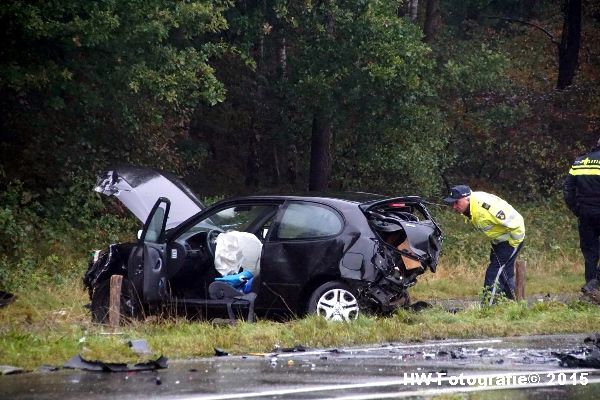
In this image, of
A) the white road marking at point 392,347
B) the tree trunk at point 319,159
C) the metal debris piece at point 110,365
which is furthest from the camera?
the tree trunk at point 319,159

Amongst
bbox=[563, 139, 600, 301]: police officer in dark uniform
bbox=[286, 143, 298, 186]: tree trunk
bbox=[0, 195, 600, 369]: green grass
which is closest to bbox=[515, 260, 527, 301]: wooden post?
bbox=[563, 139, 600, 301]: police officer in dark uniform

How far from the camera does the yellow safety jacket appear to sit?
44.9 feet

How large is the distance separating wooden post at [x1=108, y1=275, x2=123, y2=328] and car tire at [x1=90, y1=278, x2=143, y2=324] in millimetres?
137

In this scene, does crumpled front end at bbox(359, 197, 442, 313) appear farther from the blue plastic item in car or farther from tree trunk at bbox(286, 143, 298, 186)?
tree trunk at bbox(286, 143, 298, 186)

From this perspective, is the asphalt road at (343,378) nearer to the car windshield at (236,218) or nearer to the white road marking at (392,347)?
the white road marking at (392,347)

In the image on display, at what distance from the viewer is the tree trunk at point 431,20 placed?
33.6 metres

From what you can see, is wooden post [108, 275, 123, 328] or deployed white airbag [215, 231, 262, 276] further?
deployed white airbag [215, 231, 262, 276]

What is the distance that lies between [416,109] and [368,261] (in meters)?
14.4

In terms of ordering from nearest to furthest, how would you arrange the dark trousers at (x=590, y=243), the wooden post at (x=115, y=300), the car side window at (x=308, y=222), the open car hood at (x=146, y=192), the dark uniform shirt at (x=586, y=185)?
the wooden post at (x=115, y=300) → the car side window at (x=308, y=222) → the open car hood at (x=146, y=192) → the dark uniform shirt at (x=586, y=185) → the dark trousers at (x=590, y=243)

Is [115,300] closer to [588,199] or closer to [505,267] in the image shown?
[505,267]

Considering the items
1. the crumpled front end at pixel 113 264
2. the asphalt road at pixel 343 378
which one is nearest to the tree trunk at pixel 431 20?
the crumpled front end at pixel 113 264

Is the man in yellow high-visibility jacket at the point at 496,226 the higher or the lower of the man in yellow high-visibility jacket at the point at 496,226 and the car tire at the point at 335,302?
the higher

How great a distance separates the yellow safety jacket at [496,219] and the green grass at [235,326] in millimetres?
1123

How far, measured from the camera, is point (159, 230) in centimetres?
1252
